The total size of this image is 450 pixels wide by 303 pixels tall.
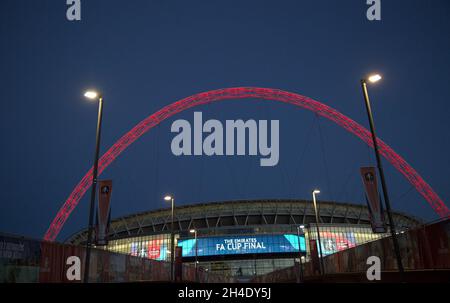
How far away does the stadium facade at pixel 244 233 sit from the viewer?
84.2m

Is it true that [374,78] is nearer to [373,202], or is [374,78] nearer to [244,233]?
[373,202]

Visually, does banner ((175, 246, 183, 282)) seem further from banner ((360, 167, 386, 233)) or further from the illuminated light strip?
the illuminated light strip

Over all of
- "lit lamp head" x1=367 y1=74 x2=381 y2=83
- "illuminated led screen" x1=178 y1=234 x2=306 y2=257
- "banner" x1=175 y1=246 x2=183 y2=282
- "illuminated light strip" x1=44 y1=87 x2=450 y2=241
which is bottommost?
"banner" x1=175 y1=246 x2=183 y2=282

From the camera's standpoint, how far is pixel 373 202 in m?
18.7

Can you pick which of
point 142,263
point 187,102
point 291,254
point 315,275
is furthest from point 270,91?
point 291,254

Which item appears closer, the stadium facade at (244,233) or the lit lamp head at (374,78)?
the lit lamp head at (374,78)

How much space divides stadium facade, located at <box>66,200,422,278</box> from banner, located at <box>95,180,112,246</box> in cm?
6091

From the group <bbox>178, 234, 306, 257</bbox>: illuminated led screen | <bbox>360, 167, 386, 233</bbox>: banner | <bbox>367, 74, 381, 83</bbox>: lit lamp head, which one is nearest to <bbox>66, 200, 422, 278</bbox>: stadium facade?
<bbox>178, 234, 306, 257</bbox>: illuminated led screen

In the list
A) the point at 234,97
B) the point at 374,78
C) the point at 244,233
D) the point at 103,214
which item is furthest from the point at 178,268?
the point at 244,233

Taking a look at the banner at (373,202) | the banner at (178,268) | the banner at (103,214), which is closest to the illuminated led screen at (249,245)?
the banner at (178,268)

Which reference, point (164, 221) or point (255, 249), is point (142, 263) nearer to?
point (255, 249)

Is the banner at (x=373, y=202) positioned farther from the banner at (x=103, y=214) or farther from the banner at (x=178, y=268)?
the banner at (x=178, y=268)

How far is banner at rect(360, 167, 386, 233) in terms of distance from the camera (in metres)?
18.2

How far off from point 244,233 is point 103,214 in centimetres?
6844
